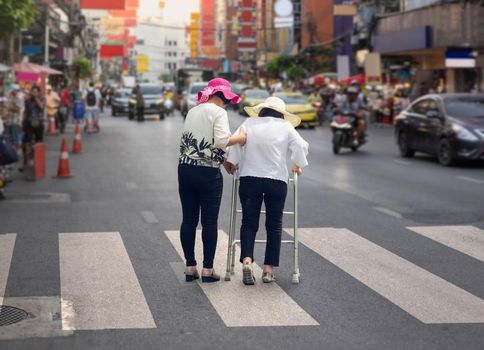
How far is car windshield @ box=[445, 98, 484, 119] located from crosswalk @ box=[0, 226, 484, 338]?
11.0 metres

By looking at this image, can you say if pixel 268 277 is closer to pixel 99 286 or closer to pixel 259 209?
pixel 259 209

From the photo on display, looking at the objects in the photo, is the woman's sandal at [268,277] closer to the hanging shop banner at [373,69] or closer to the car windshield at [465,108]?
the car windshield at [465,108]

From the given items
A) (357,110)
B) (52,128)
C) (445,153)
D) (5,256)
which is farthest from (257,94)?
(5,256)

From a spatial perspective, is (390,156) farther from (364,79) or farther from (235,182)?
(364,79)

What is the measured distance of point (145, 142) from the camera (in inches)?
1173

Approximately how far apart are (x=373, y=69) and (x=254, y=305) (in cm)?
4342

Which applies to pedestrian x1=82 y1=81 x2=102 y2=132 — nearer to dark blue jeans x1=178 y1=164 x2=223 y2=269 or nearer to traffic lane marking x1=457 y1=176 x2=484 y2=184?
traffic lane marking x1=457 y1=176 x2=484 y2=184

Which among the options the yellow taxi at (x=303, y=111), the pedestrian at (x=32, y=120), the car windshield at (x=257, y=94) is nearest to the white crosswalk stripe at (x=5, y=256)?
the pedestrian at (x=32, y=120)

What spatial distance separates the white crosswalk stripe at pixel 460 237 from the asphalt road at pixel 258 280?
2 cm

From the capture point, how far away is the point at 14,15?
25094 millimetres

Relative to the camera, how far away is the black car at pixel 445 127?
810 inches

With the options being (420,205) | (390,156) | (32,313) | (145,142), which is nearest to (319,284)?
(32,313)

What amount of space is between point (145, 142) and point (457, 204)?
16.8 meters

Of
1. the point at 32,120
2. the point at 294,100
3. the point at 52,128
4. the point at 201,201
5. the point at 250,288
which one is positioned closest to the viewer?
the point at 250,288
